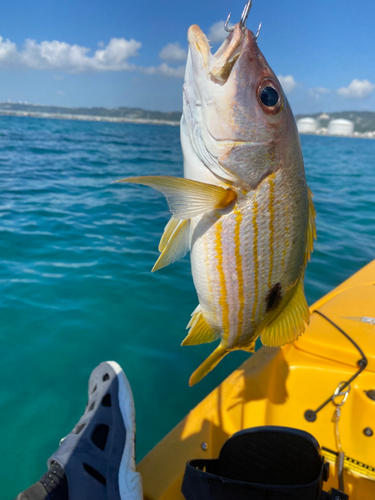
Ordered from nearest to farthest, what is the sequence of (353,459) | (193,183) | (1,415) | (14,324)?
(193,183), (353,459), (1,415), (14,324)

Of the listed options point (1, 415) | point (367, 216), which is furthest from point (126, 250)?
point (367, 216)

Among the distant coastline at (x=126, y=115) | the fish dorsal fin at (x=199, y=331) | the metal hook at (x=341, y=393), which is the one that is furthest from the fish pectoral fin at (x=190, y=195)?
the distant coastline at (x=126, y=115)

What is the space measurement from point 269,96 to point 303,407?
79.9 inches

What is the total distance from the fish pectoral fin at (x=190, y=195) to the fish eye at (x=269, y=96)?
34 centimetres

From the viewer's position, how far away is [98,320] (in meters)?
4.59

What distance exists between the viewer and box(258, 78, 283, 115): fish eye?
1.19 m

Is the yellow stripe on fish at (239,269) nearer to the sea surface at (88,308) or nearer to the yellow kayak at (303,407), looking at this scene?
the yellow kayak at (303,407)

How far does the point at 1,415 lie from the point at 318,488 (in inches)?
119

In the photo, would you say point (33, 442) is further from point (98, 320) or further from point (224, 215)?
point (224, 215)

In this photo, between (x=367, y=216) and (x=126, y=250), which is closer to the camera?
(x=126, y=250)

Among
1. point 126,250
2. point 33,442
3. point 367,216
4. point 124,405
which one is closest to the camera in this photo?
point 124,405

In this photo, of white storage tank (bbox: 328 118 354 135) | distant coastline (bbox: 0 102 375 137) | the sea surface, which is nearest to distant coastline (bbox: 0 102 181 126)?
distant coastline (bbox: 0 102 375 137)

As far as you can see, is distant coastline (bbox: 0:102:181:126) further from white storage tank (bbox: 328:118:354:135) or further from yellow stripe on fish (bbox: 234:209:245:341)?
yellow stripe on fish (bbox: 234:209:245:341)

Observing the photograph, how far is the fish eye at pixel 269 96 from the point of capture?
1.19m
